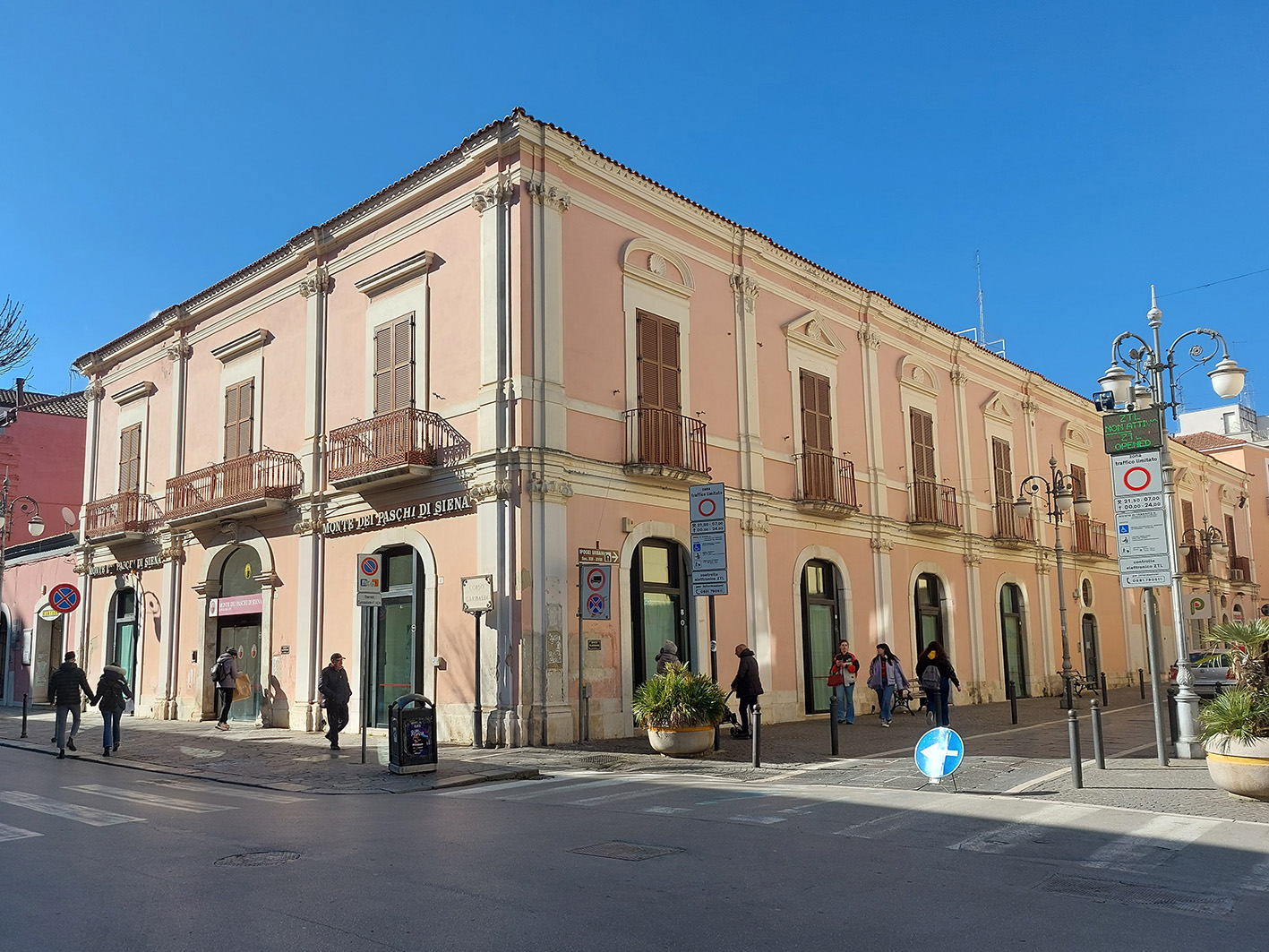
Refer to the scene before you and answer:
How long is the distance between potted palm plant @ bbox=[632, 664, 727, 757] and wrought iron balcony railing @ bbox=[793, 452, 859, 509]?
24.3 ft

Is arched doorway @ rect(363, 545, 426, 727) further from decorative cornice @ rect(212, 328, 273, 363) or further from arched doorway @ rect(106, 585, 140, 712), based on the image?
arched doorway @ rect(106, 585, 140, 712)

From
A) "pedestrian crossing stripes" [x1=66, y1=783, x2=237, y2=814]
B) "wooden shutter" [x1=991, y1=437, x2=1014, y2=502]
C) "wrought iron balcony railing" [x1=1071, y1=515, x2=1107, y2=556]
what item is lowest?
"pedestrian crossing stripes" [x1=66, y1=783, x2=237, y2=814]

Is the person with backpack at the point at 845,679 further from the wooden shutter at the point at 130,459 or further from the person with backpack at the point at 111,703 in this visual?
the wooden shutter at the point at 130,459

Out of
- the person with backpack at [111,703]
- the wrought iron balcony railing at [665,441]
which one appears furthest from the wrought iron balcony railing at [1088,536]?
the person with backpack at [111,703]

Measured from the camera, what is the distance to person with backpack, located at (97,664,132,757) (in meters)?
15.8

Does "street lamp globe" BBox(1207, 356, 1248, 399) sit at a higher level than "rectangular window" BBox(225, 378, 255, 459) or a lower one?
lower

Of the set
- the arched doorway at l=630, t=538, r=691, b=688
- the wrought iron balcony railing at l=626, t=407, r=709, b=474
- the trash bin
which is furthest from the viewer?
the wrought iron balcony railing at l=626, t=407, r=709, b=474

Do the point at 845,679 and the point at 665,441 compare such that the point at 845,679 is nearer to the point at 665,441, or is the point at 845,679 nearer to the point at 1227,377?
the point at 665,441

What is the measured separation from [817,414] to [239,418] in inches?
487

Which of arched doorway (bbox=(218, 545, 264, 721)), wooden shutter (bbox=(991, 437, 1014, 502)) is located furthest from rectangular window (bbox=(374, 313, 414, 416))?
wooden shutter (bbox=(991, 437, 1014, 502))

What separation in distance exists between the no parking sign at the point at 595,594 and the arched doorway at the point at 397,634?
310 cm

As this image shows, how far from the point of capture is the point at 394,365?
18562 mm

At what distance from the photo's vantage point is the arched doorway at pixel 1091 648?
106ft

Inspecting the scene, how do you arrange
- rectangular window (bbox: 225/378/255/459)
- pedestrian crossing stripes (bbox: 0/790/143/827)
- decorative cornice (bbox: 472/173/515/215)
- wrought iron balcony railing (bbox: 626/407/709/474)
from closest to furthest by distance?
pedestrian crossing stripes (bbox: 0/790/143/827) < decorative cornice (bbox: 472/173/515/215) < wrought iron balcony railing (bbox: 626/407/709/474) < rectangular window (bbox: 225/378/255/459)
